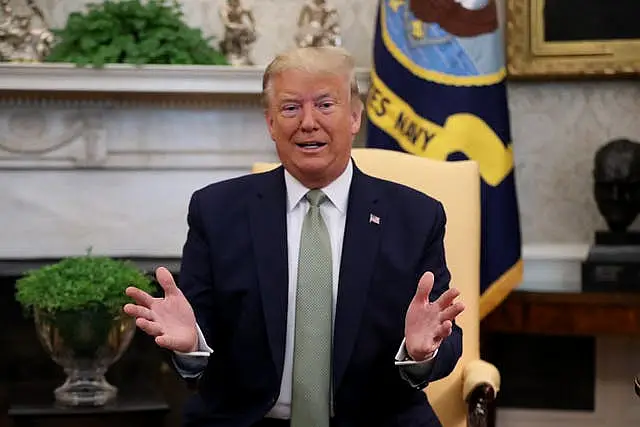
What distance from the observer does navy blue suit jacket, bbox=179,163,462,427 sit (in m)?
2.21

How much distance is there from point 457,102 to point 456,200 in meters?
0.77

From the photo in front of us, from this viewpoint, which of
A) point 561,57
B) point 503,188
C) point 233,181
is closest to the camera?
point 233,181

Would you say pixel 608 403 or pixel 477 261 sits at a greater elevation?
pixel 477 261

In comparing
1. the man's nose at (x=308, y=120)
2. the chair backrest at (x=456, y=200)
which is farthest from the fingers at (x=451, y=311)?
the chair backrest at (x=456, y=200)

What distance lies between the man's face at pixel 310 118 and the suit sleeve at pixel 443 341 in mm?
291

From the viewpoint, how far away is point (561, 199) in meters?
4.08

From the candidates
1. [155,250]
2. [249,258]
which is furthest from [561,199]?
[249,258]

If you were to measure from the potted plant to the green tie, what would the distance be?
37.9 inches

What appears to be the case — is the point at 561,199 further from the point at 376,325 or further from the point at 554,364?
the point at 376,325

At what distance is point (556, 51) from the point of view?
393 centimetres

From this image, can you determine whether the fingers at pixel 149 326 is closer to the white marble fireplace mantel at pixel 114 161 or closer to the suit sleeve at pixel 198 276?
the suit sleeve at pixel 198 276

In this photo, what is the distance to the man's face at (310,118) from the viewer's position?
2.20 meters

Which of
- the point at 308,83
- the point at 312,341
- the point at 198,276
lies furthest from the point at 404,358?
the point at 308,83

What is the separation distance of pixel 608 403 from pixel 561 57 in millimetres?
1359
